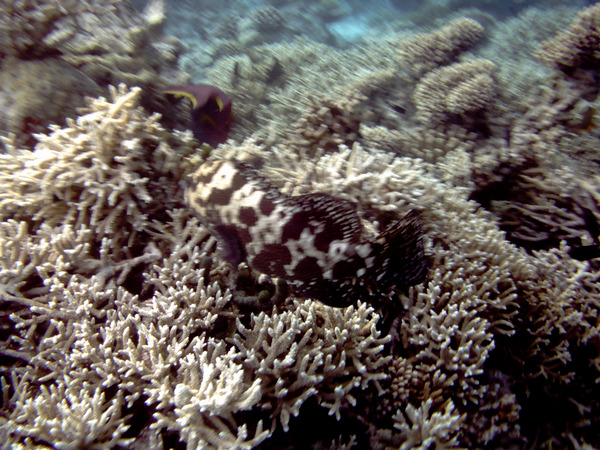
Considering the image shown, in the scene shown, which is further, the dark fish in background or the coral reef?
the dark fish in background

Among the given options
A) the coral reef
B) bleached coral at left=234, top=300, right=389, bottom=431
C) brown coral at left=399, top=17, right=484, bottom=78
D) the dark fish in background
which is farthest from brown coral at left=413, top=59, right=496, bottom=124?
bleached coral at left=234, top=300, right=389, bottom=431

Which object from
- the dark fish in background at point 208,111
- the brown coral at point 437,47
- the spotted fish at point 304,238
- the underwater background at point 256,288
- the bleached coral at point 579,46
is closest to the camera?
the underwater background at point 256,288

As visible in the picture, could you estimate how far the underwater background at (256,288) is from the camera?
2.24 m

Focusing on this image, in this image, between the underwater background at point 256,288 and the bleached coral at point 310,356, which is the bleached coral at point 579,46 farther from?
the bleached coral at point 310,356

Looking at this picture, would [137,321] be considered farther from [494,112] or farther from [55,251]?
[494,112]

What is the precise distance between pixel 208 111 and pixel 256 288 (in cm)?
219

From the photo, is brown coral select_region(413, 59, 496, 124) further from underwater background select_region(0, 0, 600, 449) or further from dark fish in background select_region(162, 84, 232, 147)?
dark fish in background select_region(162, 84, 232, 147)

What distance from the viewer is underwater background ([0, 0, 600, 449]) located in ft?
7.34

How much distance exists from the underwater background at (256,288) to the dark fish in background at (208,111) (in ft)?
0.19

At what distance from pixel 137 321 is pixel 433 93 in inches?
213

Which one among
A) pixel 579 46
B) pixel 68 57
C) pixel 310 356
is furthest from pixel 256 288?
pixel 579 46

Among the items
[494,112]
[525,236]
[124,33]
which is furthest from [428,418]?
[124,33]

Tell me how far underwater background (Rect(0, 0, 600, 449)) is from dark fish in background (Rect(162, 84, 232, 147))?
0.06 metres

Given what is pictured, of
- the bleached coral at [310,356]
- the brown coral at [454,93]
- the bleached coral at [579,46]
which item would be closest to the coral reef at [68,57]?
the bleached coral at [310,356]
